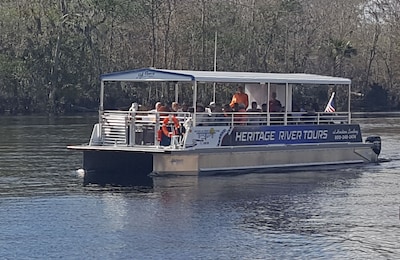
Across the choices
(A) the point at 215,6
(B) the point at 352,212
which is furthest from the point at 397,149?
(A) the point at 215,6

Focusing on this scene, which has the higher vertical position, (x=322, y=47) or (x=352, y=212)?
(x=322, y=47)

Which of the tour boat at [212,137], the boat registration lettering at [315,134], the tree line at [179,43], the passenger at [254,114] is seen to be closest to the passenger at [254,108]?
the passenger at [254,114]

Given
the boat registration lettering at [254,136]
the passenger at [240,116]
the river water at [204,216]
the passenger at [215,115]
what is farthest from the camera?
the passenger at [240,116]

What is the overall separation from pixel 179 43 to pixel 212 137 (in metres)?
46.8

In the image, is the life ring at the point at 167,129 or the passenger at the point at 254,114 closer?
the life ring at the point at 167,129

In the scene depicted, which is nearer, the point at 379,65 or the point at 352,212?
the point at 352,212

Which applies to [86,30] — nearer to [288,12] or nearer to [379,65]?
[288,12]

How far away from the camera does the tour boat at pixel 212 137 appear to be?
74.3 feet

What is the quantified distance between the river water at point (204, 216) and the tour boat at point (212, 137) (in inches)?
25.1

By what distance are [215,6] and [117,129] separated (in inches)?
1916

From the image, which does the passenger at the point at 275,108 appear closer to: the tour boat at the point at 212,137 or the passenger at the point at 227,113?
the tour boat at the point at 212,137

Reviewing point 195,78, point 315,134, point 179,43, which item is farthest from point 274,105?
point 179,43

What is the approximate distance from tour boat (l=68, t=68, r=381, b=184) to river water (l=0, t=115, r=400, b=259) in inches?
25.1

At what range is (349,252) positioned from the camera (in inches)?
548
